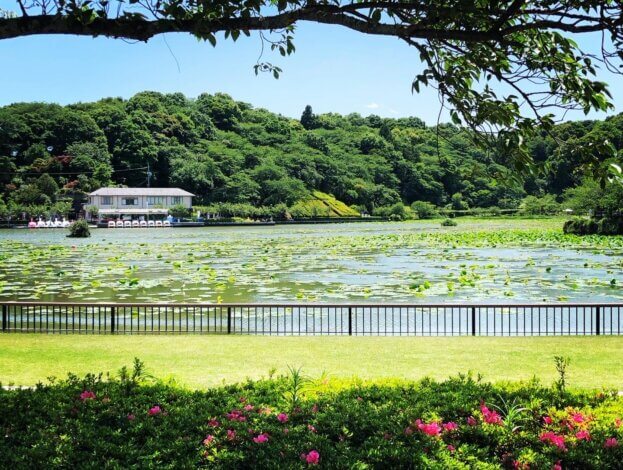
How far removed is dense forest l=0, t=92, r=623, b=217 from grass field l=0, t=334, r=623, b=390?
3023 inches

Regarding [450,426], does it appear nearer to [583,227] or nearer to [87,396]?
[87,396]

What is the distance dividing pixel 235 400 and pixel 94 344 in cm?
634

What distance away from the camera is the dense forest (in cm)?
9641

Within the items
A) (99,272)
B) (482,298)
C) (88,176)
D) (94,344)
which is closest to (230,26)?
(94,344)

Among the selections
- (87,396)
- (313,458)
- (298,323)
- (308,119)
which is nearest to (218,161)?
(308,119)

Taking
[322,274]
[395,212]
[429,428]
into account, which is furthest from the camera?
[395,212]

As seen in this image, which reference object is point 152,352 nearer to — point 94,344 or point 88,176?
point 94,344

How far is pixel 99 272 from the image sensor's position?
2641 centimetres

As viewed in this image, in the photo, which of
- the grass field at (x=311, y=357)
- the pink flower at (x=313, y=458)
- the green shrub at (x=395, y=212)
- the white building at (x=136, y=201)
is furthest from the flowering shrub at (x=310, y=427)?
the green shrub at (x=395, y=212)

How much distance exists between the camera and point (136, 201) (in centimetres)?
9775

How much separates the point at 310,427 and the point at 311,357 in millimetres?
5214

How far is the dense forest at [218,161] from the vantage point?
96.4m

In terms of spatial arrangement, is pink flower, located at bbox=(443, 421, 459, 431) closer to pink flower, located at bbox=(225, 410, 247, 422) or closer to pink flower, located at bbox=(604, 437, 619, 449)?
pink flower, located at bbox=(604, 437, 619, 449)

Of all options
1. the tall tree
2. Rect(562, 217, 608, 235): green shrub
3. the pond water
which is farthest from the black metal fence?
the tall tree
